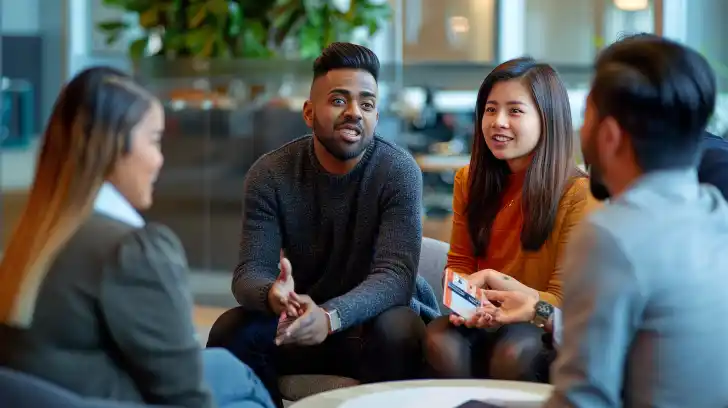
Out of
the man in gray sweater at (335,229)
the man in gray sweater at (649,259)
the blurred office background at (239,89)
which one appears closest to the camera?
the man in gray sweater at (649,259)

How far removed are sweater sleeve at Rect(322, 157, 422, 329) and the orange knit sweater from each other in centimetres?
12

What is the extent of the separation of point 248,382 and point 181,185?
366 centimetres

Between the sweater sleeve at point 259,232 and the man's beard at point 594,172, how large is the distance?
3.63 feet

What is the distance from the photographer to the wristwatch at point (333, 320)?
2516 mm

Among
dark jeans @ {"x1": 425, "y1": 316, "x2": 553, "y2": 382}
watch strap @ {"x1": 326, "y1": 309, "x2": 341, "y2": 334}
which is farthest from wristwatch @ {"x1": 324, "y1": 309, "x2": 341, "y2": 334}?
dark jeans @ {"x1": 425, "y1": 316, "x2": 553, "y2": 382}

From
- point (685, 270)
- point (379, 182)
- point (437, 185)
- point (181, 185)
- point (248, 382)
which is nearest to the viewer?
point (685, 270)

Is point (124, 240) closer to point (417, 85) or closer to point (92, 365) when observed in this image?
point (92, 365)

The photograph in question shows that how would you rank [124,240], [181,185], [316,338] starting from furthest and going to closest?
1. [181,185]
2. [316,338]
3. [124,240]

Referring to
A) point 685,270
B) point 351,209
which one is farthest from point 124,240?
point 351,209

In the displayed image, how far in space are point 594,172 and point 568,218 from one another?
0.81 metres

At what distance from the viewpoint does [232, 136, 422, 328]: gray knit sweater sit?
107 inches

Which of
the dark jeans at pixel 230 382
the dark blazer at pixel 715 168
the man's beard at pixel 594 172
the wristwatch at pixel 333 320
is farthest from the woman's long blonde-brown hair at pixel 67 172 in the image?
the dark blazer at pixel 715 168

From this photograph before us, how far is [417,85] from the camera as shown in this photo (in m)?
7.21

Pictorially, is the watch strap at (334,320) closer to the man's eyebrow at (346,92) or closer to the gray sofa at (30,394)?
the man's eyebrow at (346,92)
